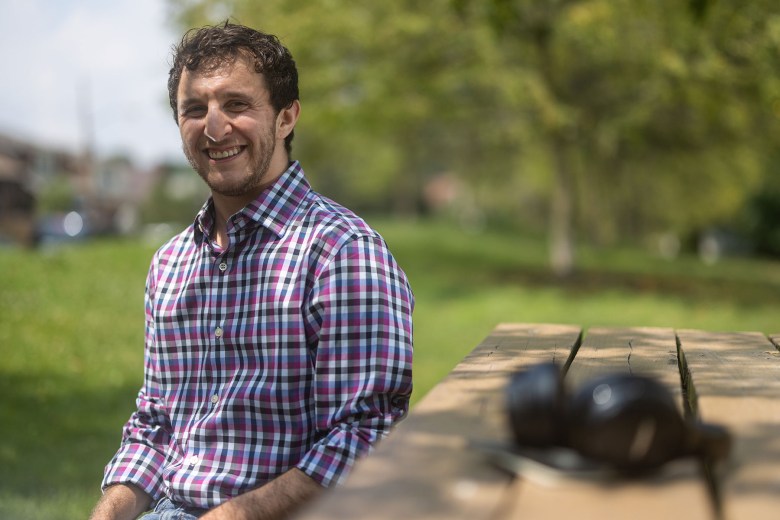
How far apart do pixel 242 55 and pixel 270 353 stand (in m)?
0.78

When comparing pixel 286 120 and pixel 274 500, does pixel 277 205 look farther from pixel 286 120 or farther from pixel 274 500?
pixel 274 500

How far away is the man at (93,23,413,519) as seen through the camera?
2207mm

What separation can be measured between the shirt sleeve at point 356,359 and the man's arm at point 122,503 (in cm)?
58

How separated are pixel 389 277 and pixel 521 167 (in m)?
26.1

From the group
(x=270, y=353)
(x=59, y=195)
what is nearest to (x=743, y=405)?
(x=270, y=353)

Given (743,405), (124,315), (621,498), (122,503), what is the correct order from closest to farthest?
1. (621,498)
2. (743,405)
3. (122,503)
4. (124,315)

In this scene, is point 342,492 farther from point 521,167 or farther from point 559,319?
point 521,167

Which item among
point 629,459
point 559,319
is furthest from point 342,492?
point 559,319

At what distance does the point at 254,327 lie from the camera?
241cm

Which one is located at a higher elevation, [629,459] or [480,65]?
[480,65]

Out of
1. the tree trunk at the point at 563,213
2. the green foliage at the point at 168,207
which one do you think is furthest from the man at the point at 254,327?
the green foliage at the point at 168,207

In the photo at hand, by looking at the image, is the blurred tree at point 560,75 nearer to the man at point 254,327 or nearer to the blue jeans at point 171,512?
the man at point 254,327

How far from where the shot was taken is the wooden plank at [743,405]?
1.34 m

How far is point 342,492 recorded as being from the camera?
137 cm
